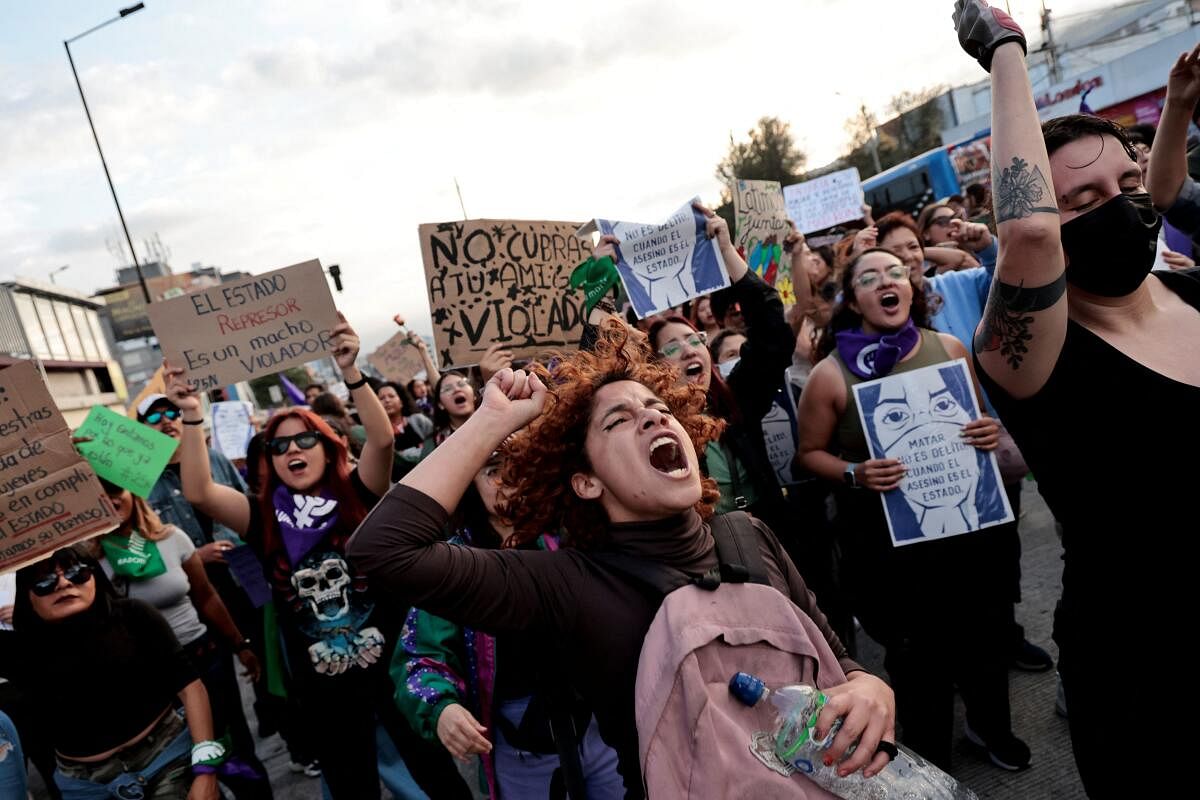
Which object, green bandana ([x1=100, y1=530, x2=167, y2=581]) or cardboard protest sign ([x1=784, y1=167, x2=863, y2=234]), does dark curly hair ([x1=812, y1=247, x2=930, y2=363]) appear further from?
cardboard protest sign ([x1=784, y1=167, x2=863, y2=234])

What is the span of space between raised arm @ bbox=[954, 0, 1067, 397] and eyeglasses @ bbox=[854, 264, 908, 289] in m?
1.60

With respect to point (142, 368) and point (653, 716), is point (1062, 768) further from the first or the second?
point (142, 368)

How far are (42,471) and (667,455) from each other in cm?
293

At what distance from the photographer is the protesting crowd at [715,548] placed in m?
1.56

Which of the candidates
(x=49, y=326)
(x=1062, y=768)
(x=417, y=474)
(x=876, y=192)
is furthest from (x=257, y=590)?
(x=49, y=326)

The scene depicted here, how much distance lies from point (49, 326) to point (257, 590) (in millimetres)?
40808

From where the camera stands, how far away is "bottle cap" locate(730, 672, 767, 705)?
1.48m

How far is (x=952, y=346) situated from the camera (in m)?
3.17

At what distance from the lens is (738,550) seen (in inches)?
70.1

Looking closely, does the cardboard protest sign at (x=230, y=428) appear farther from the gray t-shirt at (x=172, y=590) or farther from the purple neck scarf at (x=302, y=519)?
the purple neck scarf at (x=302, y=519)

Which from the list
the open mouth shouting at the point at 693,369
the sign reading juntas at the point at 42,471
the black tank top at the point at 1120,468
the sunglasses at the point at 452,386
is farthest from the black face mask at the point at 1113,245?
the sign reading juntas at the point at 42,471

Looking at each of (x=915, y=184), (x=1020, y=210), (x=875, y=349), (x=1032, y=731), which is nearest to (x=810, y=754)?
(x=1020, y=210)

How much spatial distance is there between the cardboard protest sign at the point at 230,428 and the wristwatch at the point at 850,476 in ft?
18.8

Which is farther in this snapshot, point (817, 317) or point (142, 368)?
point (142, 368)
